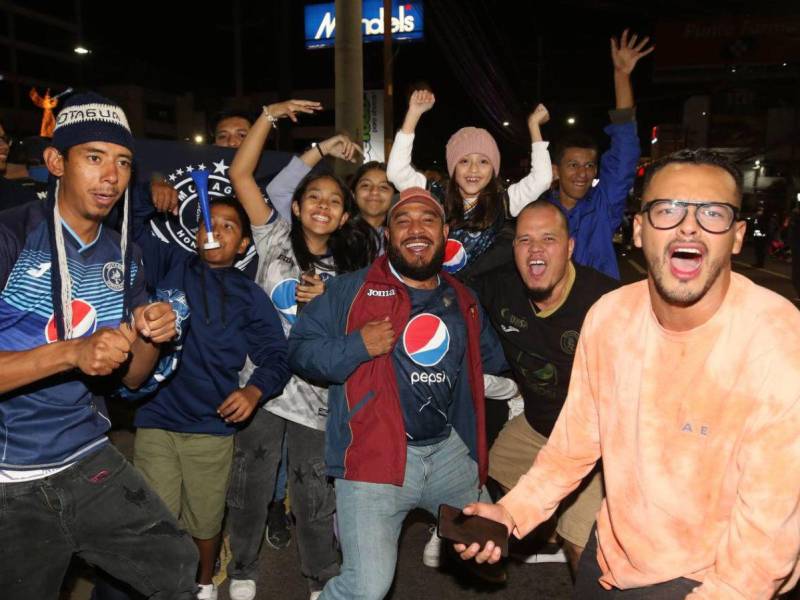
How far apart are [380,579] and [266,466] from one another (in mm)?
1181

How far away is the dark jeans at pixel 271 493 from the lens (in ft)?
12.2

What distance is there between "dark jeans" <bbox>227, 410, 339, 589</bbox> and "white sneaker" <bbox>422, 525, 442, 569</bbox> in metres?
0.78

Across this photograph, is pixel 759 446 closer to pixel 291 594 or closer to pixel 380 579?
pixel 380 579

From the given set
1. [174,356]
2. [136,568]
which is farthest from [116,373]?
[136,568]

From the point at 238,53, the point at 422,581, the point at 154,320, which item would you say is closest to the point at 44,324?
the point at 154,320

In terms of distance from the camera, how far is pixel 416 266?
359 cm

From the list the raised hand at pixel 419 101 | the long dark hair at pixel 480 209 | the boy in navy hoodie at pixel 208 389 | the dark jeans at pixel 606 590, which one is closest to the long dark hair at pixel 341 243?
the boy in navy hoodie at pixel 208 389

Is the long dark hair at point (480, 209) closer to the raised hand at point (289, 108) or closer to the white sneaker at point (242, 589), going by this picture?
the raised hand at point (289, 108)

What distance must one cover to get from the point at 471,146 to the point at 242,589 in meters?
3.37

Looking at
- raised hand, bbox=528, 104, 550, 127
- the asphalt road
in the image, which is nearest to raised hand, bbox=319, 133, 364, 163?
raised hand, bbox=528, 104, 550, 127

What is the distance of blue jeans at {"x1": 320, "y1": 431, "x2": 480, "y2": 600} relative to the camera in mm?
2990

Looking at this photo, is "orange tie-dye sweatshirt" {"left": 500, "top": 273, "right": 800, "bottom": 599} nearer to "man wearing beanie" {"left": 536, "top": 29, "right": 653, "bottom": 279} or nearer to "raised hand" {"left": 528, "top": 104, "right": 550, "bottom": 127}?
"man wearing beanie" {"left": 536, "top": 29, "right": 653, "bottom": 279}

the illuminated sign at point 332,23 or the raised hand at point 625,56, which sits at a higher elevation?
the illuminated sign at point 332,23

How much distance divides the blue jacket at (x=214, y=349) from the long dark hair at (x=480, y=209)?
1.59m
